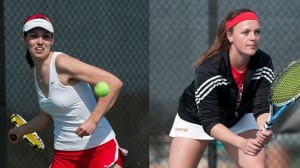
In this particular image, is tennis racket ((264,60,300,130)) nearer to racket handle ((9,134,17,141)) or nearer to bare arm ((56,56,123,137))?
bare arm ((56,56,123,137))

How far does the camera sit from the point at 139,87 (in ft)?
20.1

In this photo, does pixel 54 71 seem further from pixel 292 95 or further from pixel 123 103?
pixel 123 103

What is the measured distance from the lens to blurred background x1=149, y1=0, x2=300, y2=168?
611 cm

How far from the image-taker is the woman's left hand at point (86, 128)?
3951 mm

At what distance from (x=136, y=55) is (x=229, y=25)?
205 cm

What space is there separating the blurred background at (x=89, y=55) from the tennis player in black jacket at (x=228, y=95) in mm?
1664

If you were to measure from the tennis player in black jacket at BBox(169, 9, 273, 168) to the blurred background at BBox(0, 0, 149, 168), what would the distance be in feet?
5.46

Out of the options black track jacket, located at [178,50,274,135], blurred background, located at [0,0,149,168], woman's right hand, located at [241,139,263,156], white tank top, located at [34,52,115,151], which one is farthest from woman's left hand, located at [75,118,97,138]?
blurred background, located at [0,0,149,168]

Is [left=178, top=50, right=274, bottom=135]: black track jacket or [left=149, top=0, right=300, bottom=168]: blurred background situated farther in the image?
[left=149, top=0, right=300, bottom=168]: blurred background

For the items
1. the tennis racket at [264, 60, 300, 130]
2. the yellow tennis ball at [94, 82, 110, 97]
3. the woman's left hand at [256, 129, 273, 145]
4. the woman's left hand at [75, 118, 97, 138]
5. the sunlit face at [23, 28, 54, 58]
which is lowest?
the woman's left hand at [75, 118, 97, 138]

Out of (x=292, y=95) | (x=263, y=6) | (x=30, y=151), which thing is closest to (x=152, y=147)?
(x=30, y=151)

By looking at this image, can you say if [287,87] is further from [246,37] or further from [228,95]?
[228,95]

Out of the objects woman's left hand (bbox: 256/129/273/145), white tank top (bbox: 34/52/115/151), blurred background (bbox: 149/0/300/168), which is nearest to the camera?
woman's left hand (bbox: 256/129/273/145)

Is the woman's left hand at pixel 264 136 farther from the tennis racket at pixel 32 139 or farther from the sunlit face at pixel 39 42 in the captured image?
the tennis racket at pixel 32 139
